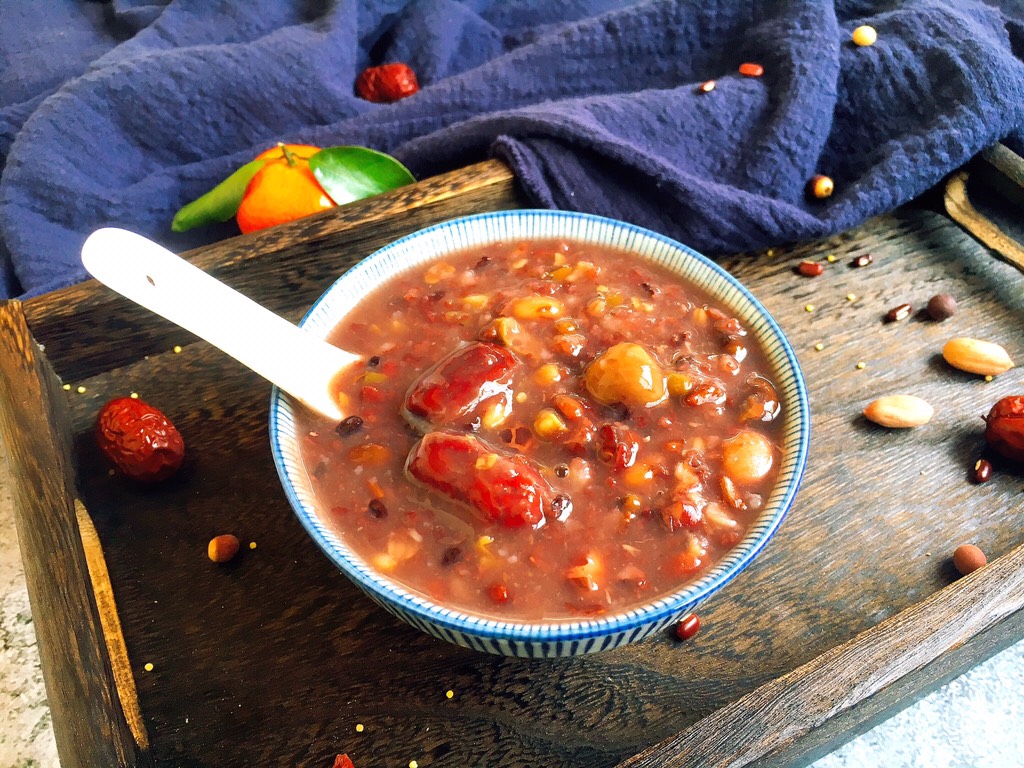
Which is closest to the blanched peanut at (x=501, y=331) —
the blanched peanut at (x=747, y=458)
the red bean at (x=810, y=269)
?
the blanched peanut at (x=747, y=458)

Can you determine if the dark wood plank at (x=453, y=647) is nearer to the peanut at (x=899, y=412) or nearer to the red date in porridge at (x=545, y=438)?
the peanut at (x=899, y=412)

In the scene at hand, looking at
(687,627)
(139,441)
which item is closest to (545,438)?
(687,627)

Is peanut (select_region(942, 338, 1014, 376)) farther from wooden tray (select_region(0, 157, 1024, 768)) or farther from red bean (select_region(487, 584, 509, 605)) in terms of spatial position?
red bean (select_region(487, 584, 509, 605))

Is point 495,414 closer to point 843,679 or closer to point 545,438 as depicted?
point 545,438

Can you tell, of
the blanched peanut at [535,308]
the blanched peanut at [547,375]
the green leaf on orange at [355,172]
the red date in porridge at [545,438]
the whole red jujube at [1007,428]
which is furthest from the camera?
the green leaf on orange at [355,172]

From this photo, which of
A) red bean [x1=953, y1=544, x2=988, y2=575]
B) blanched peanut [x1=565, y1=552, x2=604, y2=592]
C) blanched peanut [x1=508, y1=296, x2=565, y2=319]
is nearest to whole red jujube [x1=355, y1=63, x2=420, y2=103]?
blanched peanut [x1=508, y1=296, x2=565, y2=319]

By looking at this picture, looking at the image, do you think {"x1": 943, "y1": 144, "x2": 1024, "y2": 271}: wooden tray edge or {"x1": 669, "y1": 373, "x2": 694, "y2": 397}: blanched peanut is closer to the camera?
{"x1": 669, "y1": 373, "x2": 694, "y2": 397}: blanched peanut
